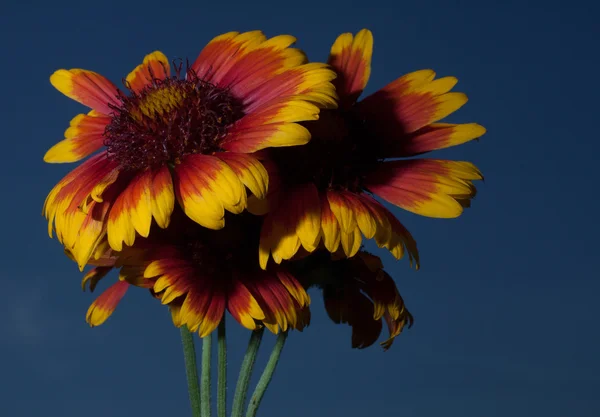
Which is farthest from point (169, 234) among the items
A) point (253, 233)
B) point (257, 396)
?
point (257, 396)

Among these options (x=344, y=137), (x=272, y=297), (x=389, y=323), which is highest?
(x=344, y=137)

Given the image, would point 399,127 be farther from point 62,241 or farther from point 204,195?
point 62,241

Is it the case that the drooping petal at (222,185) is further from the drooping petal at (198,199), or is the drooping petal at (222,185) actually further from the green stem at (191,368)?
the green stem at (191,368)

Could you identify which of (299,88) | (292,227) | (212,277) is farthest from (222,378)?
(299,88)

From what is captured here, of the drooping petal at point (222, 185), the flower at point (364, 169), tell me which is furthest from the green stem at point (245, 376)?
the drooping petal at point (222, 185)

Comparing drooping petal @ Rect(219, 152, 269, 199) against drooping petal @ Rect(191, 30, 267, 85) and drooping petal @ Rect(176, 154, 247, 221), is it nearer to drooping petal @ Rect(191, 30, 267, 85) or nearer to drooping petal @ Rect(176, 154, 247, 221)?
drooping petal @ Rect(176, 154, 247, 221)

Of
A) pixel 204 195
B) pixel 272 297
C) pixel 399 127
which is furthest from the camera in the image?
pixel 399 127

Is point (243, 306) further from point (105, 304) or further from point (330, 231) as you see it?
point (105, 304)
